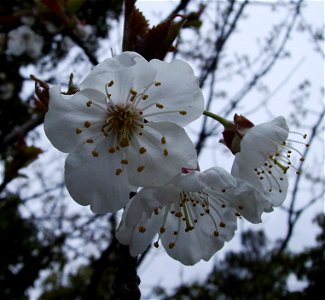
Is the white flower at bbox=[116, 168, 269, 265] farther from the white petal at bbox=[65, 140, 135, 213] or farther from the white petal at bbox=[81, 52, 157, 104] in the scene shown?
the white petal at bbox=[81, 52, 157, 104]

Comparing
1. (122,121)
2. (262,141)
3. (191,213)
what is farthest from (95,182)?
(262,141)

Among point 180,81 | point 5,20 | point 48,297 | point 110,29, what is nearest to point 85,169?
point 180,81

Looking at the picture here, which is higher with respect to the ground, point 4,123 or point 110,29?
point 110,29

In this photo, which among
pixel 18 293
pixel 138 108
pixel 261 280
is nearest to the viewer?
pixel 138 108

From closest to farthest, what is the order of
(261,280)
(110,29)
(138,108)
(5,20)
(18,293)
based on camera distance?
(138,108) → (5,20) → (18,293) → (261,280) → (110,29)

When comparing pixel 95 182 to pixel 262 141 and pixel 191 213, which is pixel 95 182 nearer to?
pixel 191 213

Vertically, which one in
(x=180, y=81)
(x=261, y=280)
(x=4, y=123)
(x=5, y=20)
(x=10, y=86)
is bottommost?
(x=180, y=81)

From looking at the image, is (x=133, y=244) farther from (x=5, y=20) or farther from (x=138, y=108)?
(x=5, y=20)

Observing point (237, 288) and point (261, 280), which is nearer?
point (261, 280)
